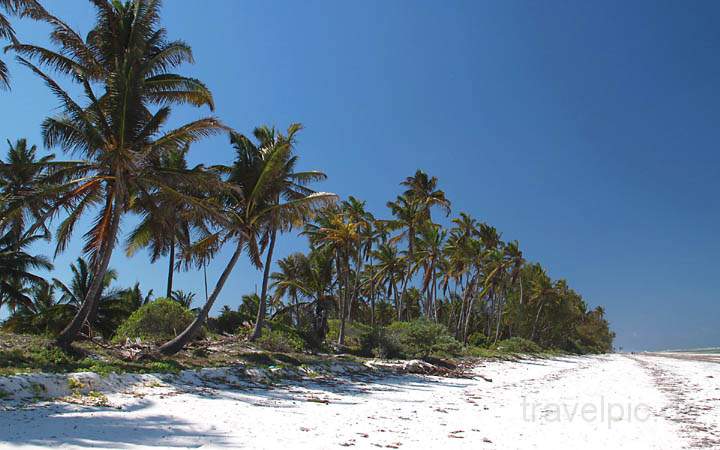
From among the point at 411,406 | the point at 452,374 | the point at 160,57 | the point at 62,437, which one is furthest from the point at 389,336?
the point at 62,437

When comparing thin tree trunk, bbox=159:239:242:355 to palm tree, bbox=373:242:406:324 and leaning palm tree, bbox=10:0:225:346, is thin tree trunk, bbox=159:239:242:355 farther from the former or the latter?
palm tree, bbox=373:242:406:324

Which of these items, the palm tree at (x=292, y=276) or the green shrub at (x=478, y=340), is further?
the green shrub at (x=478, y=340)

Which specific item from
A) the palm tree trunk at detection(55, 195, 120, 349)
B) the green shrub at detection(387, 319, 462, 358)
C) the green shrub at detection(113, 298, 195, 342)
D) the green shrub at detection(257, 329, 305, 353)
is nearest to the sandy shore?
the palm tree trunk at detection(55, 195, 120, 349)

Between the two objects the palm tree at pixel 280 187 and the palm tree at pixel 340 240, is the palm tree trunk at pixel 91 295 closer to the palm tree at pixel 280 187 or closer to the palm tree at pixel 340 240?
the palm tree at pixel 280 187

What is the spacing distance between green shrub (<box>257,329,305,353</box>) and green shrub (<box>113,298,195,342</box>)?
9.87ft

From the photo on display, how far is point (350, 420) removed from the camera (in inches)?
284

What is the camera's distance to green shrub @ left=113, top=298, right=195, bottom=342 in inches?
605

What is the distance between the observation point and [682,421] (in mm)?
8461

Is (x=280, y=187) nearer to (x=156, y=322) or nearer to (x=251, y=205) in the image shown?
(x=251, y=205)

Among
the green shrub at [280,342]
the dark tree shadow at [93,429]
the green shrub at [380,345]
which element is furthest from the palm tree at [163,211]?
the green shrub at [380,345]

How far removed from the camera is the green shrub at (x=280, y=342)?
16719mm

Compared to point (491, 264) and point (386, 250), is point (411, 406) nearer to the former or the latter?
point (386, 250)

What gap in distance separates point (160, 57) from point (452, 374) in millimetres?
14511

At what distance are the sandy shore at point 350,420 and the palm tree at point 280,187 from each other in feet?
21.9
